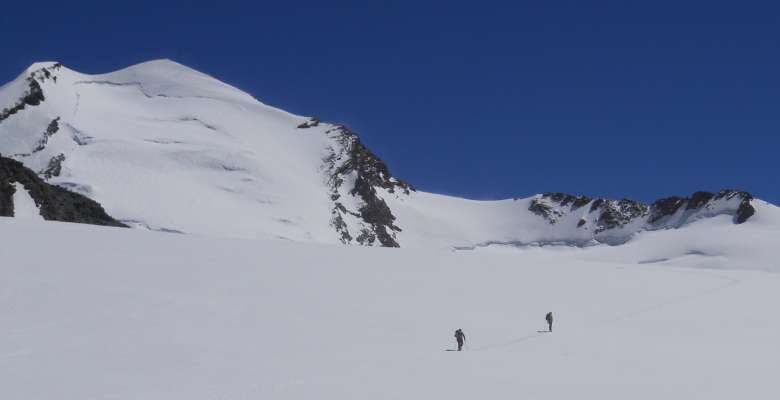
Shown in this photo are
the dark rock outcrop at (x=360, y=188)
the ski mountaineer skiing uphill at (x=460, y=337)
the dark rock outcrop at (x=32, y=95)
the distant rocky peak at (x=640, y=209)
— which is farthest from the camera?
the distant rocky peak at (x=640, y=209)

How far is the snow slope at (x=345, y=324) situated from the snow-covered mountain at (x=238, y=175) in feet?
145

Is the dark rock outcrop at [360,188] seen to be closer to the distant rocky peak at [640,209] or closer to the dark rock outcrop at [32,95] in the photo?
the distant rocky peak at [640,209]

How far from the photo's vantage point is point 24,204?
164 ft

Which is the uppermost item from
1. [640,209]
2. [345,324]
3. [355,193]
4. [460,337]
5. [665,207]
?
[640,209]

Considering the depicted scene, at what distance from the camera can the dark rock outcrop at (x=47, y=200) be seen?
5003 cm

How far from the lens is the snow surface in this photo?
49.2 metres

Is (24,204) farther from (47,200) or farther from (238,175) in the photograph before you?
(238,175)

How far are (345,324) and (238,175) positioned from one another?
82.0m

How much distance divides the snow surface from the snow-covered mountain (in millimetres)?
23354

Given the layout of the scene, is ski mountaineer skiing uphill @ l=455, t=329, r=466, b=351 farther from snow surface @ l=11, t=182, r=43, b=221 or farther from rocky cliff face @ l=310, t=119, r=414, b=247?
rocky cliff face @ l=310, t=119, r=414, b=247

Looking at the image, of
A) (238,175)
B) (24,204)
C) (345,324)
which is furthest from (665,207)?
(345,324)

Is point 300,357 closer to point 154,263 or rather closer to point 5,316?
point 5,316

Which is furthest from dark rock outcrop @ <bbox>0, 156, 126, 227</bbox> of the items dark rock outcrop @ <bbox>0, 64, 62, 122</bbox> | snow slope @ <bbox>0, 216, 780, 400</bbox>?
dark rock outcrop @ <bbox>0, 64, 62, 122</bbox>

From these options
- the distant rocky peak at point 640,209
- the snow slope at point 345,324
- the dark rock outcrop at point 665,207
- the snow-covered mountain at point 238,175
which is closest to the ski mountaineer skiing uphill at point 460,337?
the snow slope at point 345,324
